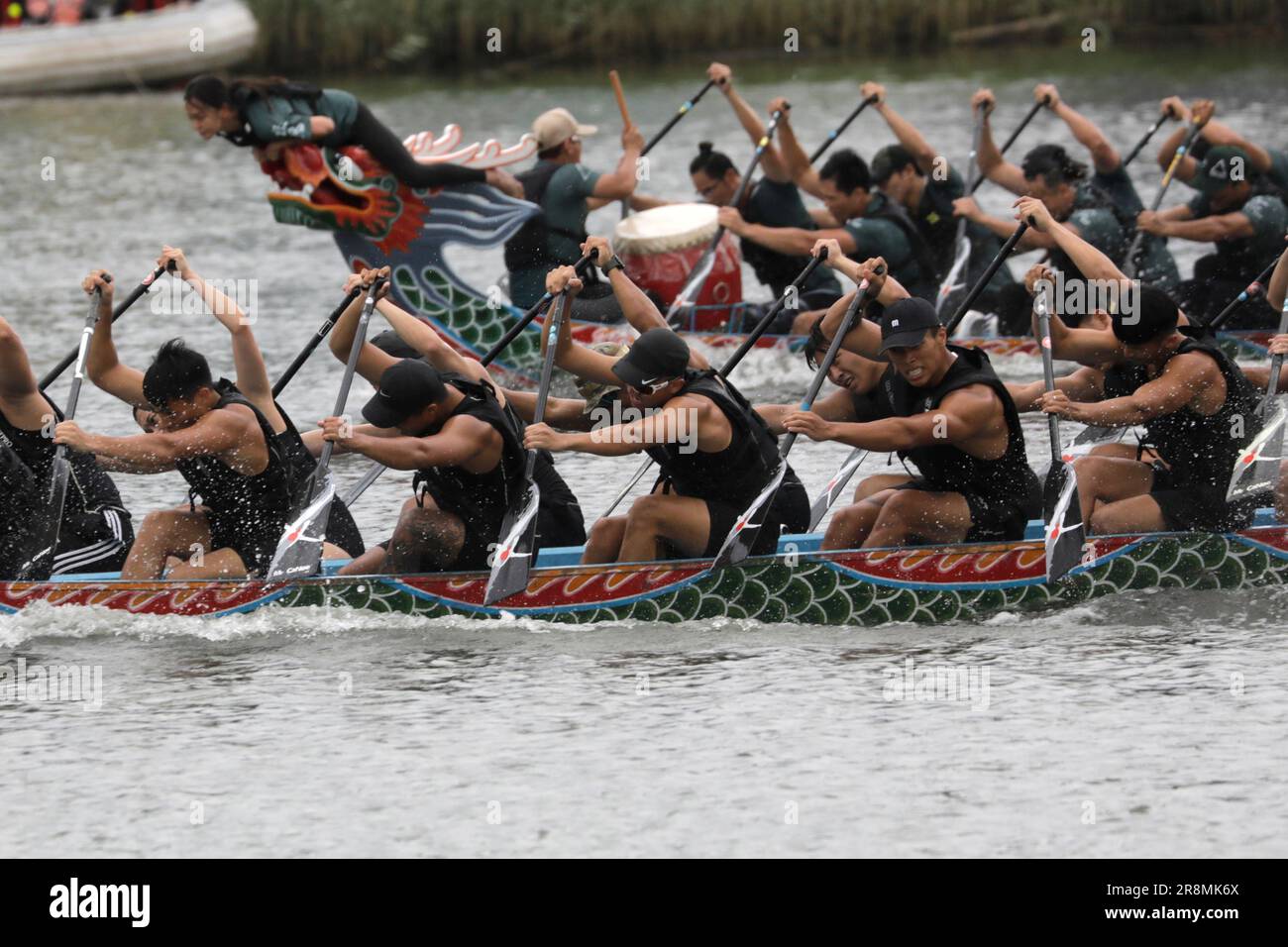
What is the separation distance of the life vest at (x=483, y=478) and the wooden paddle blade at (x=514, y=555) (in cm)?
13

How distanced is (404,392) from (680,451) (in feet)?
3.84

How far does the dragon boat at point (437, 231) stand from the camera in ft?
46.3

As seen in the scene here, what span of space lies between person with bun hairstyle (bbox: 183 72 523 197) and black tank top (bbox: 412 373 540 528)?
179 inches

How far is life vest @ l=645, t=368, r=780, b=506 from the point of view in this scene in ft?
29.9

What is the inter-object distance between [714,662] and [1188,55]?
71.0ft

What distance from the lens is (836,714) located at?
851 cm

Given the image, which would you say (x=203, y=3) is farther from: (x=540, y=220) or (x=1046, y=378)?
(x=1046, y=378)

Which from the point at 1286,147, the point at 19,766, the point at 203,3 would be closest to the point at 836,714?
the point at 19,766

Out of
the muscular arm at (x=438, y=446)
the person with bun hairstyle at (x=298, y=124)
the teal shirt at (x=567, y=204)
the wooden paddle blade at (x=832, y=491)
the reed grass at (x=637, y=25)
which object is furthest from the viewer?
Result: the reed grass at (x=637, y=25)

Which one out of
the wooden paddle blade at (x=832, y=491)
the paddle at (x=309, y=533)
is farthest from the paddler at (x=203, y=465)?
the wooden paddle blade at (x=832, y=491)

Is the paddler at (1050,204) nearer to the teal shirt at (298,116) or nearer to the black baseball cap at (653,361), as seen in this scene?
the teal shirt at (298,116)

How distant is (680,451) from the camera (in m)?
9.14

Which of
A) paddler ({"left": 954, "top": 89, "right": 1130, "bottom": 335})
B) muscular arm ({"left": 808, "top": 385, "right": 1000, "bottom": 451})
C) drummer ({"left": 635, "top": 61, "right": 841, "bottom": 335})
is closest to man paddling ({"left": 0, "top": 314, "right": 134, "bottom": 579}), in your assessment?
muscular arm ({"left": 808, "top": 385, "right": 1000, "bottom": 451})

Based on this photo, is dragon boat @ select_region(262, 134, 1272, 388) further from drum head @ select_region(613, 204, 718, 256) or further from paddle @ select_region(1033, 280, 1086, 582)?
paddle @ select_region(1033, 280, 1086, 582)
